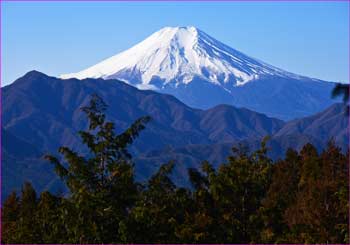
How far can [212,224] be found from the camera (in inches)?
984

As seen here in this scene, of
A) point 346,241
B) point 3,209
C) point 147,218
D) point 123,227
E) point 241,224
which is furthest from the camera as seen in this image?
point 3,209

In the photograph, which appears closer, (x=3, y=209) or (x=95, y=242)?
(x=95, y=242)

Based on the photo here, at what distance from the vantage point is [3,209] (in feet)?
111

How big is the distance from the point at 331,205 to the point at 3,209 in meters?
13.9

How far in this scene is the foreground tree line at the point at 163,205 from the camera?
68.6 ft

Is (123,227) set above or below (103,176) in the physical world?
below

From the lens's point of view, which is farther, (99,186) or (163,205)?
(163,205)

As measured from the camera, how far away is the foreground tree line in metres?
20.9

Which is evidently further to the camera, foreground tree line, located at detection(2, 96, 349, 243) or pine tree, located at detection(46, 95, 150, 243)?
Result: foreground tree line, located at detection(2, 96, 349, 243)

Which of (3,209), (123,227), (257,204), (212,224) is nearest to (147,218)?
(123,227)

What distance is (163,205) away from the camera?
2330cm

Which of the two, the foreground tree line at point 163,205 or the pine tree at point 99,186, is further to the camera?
the foreground tree line at point 163,205

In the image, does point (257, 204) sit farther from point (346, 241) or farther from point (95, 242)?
point (95, 242)

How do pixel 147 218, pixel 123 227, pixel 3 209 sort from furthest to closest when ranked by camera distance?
pixel 3 209 < pixel 147 218 < pixel 123 227
